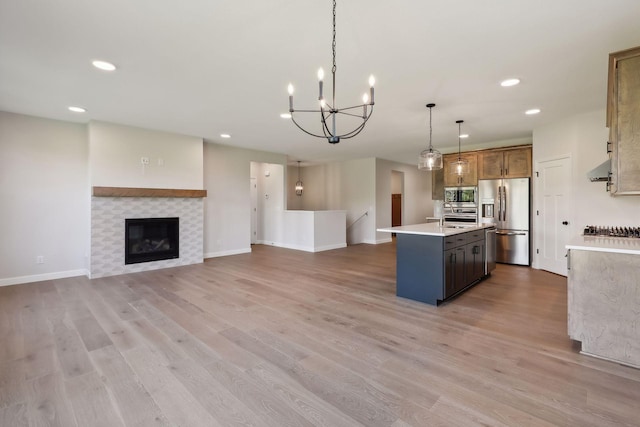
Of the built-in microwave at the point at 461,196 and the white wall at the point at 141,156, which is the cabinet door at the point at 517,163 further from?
the white wall at the point at 141,156

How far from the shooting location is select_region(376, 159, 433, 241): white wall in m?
9.12

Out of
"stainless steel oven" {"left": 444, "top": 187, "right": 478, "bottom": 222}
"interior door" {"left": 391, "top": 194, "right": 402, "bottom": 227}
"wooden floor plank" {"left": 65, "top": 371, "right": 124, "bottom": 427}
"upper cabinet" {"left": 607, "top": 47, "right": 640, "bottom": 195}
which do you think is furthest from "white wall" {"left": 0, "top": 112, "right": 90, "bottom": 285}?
"interior door" {"left": 391, "top": 194, "right": 402, "bottom": 227}

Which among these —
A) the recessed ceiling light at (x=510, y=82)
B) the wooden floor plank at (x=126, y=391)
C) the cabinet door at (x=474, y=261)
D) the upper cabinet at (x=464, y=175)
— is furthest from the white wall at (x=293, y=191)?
the wooden floor plank at (x=126, y=391)

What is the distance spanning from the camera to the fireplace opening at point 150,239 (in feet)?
17.7

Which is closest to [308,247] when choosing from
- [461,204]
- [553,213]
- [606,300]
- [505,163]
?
[461,204]

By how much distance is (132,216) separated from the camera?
5406 mm

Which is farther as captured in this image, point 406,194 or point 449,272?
Result: point 406,194

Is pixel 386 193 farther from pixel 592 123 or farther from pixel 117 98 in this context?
pixel 117 98

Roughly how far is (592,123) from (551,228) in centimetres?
176

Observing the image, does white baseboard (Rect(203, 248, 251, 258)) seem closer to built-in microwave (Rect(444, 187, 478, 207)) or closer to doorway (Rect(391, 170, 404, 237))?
built-in microwave (Rect(444, 187, 478, 207))

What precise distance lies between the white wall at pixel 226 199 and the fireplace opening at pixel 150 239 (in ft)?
2.98

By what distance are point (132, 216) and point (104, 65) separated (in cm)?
308

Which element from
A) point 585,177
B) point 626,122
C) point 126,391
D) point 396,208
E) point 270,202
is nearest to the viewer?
point 126,391

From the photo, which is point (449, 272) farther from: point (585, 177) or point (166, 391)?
point (166, 391)
